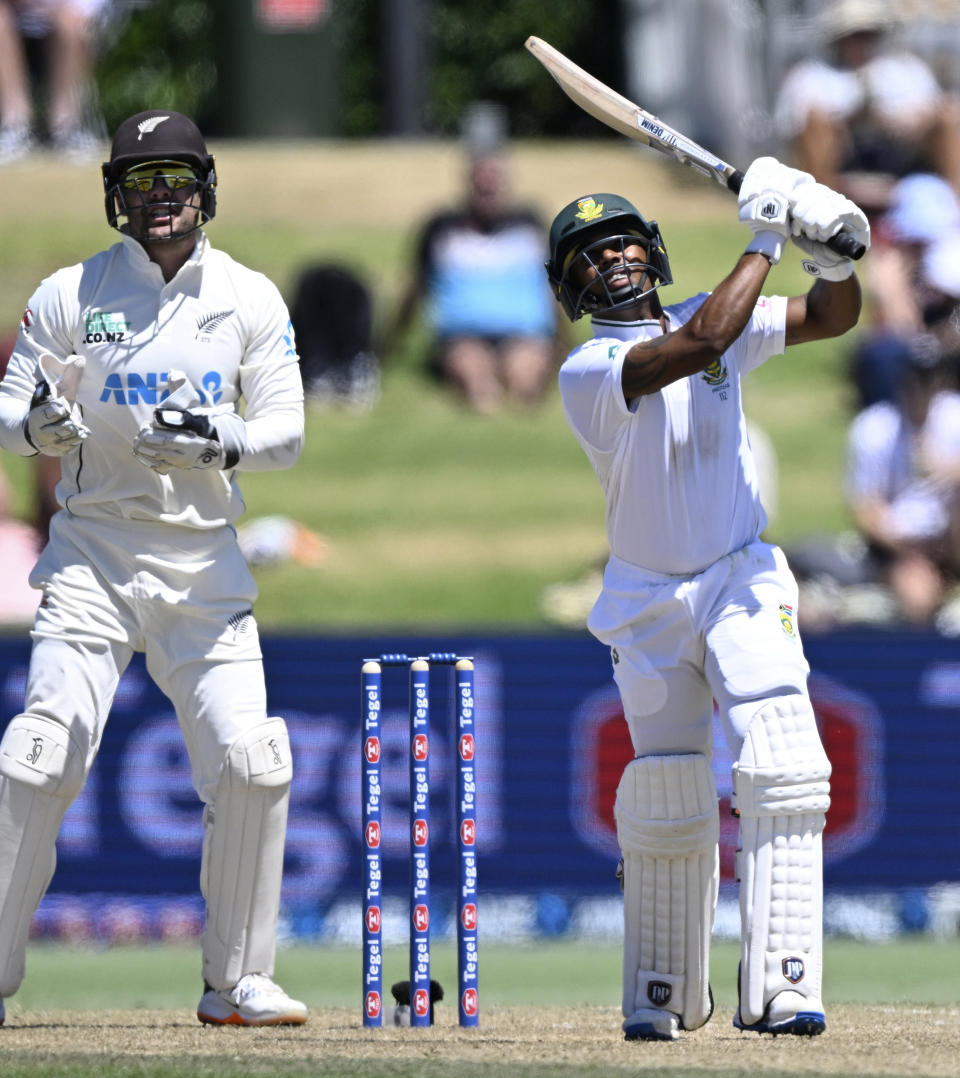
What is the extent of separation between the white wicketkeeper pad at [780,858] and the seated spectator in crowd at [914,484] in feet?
15.3

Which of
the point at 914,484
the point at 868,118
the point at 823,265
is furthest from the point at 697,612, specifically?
the point at 868,118

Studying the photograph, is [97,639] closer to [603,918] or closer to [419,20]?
[603,918]

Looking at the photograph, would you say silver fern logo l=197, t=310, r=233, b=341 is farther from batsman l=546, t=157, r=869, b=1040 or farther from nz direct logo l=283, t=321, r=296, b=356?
batsman l=546, t=157, r=869, b=1040

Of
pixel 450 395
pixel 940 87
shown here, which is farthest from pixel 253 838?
pixel 940 87

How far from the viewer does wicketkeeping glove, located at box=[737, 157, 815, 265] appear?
4.99 m

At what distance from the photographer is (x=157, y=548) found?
5441 mm

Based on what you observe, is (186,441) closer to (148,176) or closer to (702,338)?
(148,176)

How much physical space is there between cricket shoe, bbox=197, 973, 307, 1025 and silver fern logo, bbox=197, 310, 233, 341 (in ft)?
5.61

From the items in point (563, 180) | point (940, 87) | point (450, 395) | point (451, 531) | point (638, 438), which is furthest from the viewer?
point (563, 180)

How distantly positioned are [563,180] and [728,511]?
10.3 meters

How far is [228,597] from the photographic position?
18.0 feet

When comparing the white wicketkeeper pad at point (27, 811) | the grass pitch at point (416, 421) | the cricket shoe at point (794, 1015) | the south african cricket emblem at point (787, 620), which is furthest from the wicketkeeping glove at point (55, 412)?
the grass pitch at point (416, 421)

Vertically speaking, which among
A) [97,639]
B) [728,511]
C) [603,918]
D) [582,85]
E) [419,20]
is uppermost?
[419,20]

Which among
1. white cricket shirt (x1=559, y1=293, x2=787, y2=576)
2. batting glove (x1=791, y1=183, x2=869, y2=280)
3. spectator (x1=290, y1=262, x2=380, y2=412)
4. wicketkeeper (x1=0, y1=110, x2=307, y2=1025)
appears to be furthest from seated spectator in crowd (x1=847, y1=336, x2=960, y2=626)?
wicketkeeper (x1=0, y1=110, x2=307, y2=1025)
